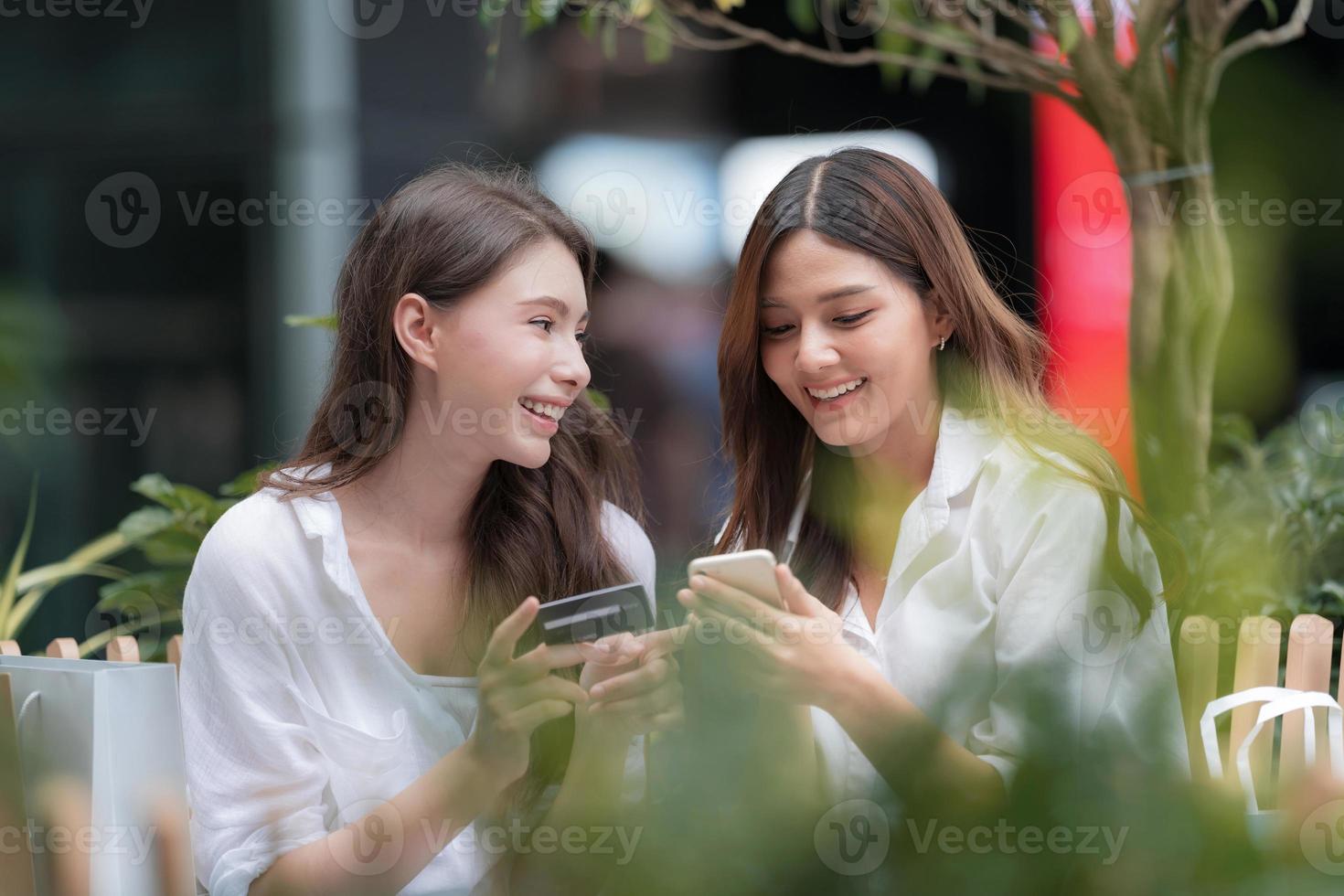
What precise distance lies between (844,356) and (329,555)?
2.64 ft

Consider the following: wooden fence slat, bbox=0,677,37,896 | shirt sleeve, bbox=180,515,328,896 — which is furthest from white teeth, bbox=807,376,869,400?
wooden fence slat, bbox=0,677,37,896

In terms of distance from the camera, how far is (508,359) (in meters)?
1.95

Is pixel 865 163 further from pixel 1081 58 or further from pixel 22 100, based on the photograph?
pixel 22 100

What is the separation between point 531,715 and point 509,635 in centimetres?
15

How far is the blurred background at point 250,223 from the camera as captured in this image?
4.61 m

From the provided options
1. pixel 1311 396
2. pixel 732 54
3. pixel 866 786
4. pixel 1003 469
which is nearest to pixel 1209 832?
pixel 866 786

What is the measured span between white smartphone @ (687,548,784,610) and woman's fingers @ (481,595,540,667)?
194mm

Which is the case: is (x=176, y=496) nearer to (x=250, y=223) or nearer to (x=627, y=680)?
(x=627, y=680)

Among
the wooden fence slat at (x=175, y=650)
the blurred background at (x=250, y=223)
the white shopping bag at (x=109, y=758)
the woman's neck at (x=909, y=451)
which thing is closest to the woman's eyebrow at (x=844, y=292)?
the woman's neck at (x=909, y=451)

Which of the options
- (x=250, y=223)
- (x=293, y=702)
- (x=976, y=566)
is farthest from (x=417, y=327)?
(x=250, y=223)

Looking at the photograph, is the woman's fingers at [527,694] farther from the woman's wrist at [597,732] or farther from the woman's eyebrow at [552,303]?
the woman's eyebrow at [552,303]

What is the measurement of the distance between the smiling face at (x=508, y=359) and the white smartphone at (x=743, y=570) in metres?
0.53

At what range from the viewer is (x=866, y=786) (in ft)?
1.50

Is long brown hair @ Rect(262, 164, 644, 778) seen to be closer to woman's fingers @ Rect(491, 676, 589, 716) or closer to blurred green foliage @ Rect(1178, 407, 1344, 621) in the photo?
woman's fingers @ Rect(491, 676, 589, 716)
